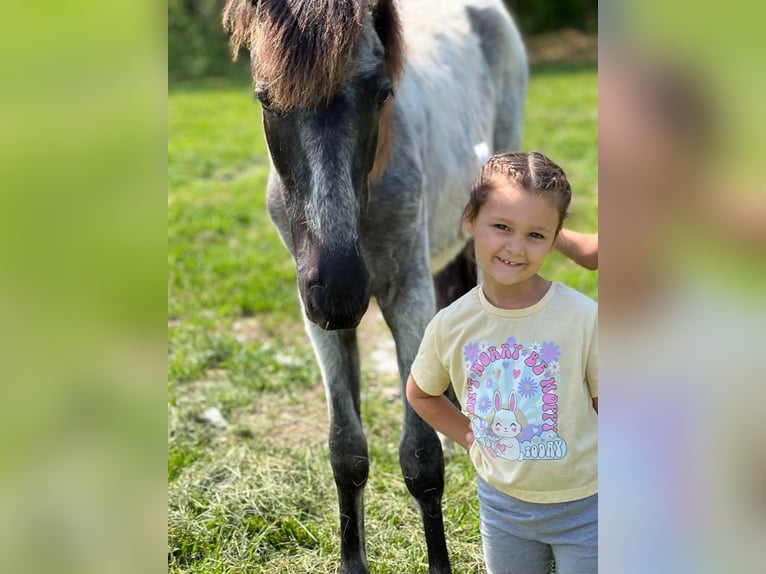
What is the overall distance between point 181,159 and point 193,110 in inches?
151

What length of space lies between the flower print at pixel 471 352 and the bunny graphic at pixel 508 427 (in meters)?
0.11

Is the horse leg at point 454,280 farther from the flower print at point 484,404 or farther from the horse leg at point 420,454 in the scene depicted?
the flower print at point 484,404

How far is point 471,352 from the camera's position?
2049mm

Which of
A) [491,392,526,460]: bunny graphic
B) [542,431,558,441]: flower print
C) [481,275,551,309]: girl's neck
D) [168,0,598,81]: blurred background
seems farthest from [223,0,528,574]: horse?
[168,0,598,81]: blurred background

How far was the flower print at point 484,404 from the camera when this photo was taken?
201 centimetres

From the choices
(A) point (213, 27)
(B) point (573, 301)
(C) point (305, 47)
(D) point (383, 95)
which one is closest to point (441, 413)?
(B) point (573, 301)

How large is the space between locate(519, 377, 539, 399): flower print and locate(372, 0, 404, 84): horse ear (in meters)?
1.12

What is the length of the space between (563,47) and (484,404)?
63.0 feet

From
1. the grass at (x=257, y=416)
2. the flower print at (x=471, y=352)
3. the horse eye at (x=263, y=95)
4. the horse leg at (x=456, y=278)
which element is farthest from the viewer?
the horse leg at (x=456, y=278)

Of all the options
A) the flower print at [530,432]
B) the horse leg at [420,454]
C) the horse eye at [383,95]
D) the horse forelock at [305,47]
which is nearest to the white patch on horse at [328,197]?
the horse forelock at [305,47]

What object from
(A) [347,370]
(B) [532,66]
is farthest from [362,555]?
(B) [532,66]
